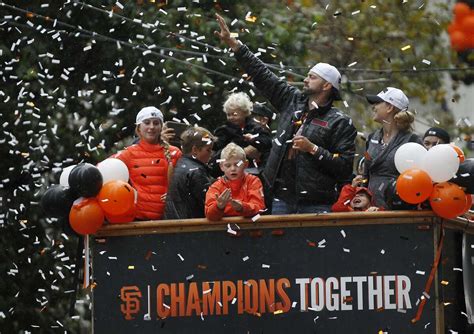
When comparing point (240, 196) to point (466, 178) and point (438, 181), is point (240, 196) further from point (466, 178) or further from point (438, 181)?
point (466, 178)

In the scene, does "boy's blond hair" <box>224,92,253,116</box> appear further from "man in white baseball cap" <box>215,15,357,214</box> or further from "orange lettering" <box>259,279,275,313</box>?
"orange lettering" <box>259,279,275,313</box>

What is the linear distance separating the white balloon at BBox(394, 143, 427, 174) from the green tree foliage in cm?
661

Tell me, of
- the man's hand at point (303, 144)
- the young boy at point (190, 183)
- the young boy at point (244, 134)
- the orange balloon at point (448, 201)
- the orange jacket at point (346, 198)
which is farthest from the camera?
the young boy at point (244, 134)

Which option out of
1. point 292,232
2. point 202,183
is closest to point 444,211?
point 292,232

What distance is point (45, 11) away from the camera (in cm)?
1786

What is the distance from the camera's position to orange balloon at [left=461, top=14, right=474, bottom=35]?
20.8 m

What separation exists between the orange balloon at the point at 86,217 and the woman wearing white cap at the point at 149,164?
Result: 67cm

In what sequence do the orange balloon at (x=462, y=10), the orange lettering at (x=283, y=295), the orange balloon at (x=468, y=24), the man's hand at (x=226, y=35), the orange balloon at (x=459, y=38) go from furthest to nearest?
the orange balloon at (x=459, y=38) → the orange balloon at (x=462, y=10) → the orange balloon at (x=468, y=24) → the man's hand at (x=226, y=35) → the orange lettering at (x=283, y=295)

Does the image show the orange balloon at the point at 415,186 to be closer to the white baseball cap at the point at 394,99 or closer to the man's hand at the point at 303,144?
the man's hand at the point at 303,144

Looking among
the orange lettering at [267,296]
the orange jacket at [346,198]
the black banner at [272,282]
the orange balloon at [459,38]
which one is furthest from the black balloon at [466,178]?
the orange balloon at [459,38]

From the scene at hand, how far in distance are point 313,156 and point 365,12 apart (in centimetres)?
1363

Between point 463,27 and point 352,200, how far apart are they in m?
10.7

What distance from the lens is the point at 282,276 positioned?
10562 millimetres

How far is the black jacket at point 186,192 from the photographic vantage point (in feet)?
37.5
